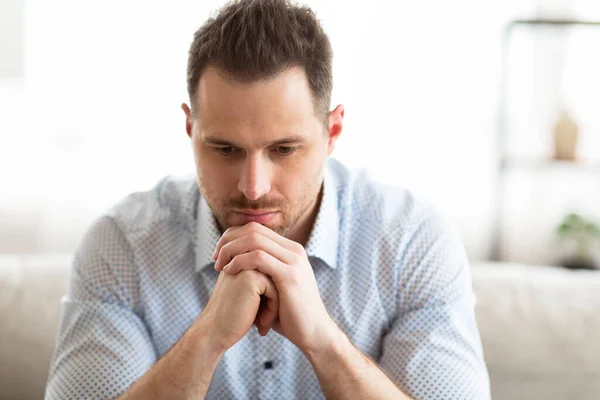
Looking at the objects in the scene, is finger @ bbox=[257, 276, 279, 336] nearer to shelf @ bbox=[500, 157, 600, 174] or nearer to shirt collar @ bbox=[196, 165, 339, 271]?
shirt collar @ bbox=[196, 165, 339, 271]

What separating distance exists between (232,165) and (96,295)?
1.35 feet

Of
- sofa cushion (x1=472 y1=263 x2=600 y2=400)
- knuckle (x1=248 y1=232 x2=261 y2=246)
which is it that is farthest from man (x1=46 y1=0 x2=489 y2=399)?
sofa cushion (x1=472 y1=263 x2=600 y2=400)

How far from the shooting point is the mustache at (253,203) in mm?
1527

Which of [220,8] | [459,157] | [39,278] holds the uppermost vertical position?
[220,8]

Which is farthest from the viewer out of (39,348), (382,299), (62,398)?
(39,348)

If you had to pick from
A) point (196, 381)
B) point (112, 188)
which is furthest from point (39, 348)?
point (112, 188)

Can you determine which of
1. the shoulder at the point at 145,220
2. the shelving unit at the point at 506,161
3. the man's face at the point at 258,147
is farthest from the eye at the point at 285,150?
the shelving unit at the point at 506,161

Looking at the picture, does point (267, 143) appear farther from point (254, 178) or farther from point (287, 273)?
point (287, 273)

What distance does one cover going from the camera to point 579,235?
3.22 metres

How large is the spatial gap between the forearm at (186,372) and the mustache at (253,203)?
24 cm

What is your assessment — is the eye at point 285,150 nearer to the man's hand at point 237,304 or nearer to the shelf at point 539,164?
the man's hand at point 237,304

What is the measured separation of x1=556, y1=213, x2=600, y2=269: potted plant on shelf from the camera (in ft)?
10.4

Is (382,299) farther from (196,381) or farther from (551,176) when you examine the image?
(551,176)

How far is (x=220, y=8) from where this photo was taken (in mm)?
1650
